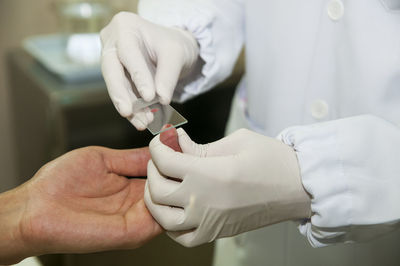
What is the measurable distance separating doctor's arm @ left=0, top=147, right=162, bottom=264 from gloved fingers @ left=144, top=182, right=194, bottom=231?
5 centimetres

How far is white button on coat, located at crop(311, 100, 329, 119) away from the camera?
603 millimetres

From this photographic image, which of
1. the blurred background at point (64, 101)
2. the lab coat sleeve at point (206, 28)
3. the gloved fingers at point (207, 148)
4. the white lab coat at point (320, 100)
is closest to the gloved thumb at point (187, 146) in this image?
the gloved fingers at point (207, 148)

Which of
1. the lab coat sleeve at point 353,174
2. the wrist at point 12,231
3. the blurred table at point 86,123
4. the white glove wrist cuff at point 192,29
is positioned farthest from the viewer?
the blurred table at point 86,123

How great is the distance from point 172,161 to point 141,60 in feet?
0.61

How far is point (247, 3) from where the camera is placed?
0.70 m

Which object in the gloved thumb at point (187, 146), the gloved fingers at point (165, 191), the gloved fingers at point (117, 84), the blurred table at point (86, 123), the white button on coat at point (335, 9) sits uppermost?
the white button on coat at point (335, 9)

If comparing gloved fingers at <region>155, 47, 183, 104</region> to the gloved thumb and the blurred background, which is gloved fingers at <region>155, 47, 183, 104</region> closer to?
the gloved thumb

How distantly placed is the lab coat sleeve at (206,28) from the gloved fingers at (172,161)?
275 mm

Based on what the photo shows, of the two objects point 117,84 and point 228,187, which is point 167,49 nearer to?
point 117,84

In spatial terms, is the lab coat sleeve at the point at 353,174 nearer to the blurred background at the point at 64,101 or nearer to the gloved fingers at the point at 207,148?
the gloved fingers at the point at 207,148

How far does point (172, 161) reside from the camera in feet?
1.50

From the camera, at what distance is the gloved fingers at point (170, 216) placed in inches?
18.8

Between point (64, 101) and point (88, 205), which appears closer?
point (88, 205)

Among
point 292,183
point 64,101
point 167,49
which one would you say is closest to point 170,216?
point 292,183
